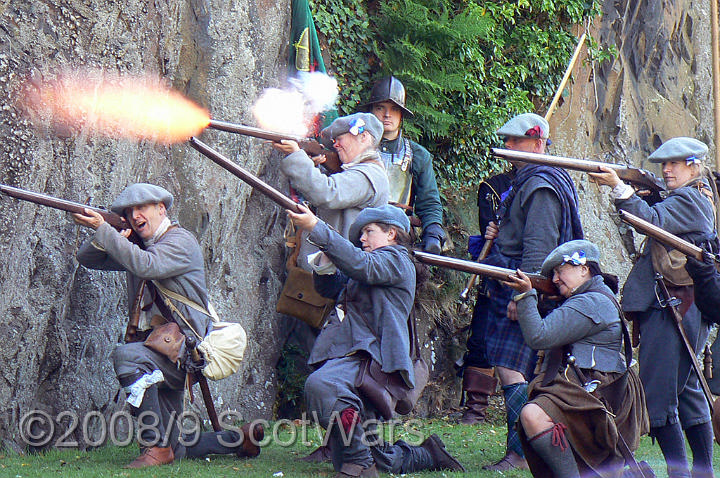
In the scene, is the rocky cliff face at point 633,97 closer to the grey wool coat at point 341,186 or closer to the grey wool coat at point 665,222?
the grey wool coat at point 665,222

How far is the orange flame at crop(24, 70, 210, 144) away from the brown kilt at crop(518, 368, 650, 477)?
3.29m

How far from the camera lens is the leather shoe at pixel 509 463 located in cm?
659

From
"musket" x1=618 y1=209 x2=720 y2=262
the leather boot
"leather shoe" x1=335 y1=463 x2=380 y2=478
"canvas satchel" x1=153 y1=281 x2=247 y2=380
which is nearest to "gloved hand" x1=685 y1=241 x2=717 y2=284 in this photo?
"musket" x1=618 y1=209 x2=720 y2=262

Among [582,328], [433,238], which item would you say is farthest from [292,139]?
[582,328]

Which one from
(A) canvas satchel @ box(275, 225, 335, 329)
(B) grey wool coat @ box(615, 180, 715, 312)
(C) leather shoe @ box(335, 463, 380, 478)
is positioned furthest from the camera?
(A) canvas satchel @ box(275, 225, 335, 329)

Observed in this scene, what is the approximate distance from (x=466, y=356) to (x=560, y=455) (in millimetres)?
3382

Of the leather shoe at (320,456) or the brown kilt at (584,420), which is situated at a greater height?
the brown kilt at (584,420)

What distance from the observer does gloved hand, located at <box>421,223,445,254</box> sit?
315 inches

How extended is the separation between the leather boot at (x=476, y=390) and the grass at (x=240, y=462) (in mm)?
799

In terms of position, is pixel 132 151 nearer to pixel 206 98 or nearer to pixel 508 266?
pixel 206 98

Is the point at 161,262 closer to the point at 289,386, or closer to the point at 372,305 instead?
the point at 372,305

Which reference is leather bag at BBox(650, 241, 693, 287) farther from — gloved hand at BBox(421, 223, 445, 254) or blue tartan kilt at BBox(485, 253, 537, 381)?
gloved hand at BBox(421, 223, 445, 254)

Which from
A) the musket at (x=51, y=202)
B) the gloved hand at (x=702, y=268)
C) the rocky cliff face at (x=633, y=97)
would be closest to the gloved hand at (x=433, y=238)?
the gloved hand at (x=702, y=268)

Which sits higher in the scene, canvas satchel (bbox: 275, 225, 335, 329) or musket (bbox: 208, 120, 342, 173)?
musket (bbox: 208, 120, 342, 173)
